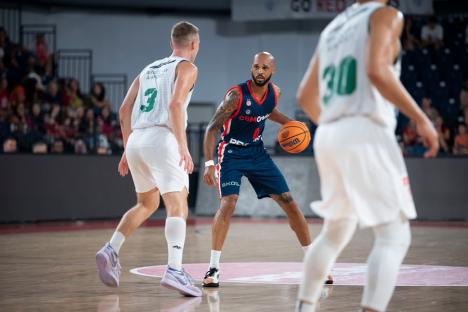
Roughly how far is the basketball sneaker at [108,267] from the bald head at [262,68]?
2167mm

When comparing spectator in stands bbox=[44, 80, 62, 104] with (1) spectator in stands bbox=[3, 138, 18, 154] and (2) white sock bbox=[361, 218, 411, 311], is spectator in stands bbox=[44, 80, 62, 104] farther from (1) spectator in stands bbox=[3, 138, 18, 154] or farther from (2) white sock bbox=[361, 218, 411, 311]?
(2) white sock bbox=[361, 218, 411, 311]

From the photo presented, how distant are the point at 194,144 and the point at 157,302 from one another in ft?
56.4

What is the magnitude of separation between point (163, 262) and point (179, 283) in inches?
127

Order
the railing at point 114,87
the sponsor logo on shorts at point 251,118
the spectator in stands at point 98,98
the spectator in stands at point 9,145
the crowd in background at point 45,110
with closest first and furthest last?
the sponsor logo on shorts at point 251,118, the spectator in stands at point 9,145, the crowd in background at point 45,110, the spectator in stands at point 98,98, the railing at point 114,87

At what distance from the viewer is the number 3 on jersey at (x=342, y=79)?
537 cm

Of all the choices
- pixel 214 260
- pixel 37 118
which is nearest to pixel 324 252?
pixel 214 260

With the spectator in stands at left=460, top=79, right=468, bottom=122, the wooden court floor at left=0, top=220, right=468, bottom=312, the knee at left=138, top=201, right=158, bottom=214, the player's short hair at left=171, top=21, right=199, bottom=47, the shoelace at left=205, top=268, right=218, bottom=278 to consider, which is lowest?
the wooden court floor at left=0, top=220, right=468, bottom=312

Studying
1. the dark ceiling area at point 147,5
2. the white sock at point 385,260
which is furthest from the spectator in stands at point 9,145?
the white sock at point 385,260

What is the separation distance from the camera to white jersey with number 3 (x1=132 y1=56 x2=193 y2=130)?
809cm

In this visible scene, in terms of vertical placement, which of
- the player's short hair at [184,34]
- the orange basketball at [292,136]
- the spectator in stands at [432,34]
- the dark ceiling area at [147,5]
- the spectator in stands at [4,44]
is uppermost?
the dark ceiling area at [147,5]

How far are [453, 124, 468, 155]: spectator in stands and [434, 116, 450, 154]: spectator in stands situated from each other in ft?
0.64

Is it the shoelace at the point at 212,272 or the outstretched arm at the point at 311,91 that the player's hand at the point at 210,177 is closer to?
the shoelace at the point at 212,272

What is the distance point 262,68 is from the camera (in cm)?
905

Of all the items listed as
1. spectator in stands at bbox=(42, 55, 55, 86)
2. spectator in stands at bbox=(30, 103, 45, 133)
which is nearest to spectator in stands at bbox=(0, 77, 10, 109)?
spectator in stands at bbox=(30, 103, 45, 133)
